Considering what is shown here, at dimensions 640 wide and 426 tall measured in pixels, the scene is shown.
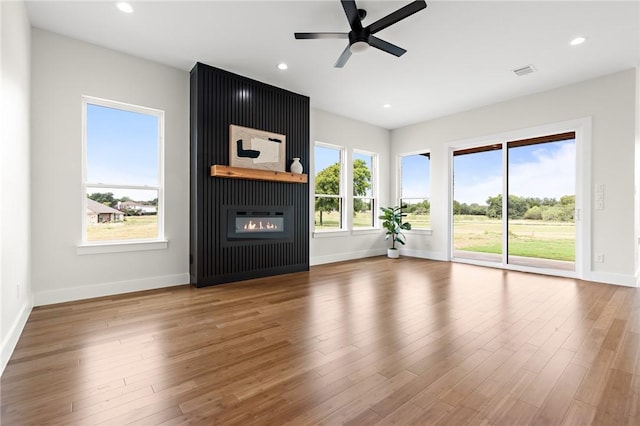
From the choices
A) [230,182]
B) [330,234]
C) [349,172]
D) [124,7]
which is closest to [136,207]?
[230,182]

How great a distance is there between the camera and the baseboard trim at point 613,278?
13.9 feet

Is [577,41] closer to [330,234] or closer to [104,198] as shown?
[330,234]

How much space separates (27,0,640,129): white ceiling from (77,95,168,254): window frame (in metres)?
0.69

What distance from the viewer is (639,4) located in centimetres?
289

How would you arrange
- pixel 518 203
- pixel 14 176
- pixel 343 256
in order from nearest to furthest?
pixel 14 176, pixel 518 203, pixel 343 256

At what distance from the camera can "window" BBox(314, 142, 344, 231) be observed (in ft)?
20.1

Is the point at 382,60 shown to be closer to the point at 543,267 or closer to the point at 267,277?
the point at 267,277

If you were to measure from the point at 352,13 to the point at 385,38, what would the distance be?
35.7 inches

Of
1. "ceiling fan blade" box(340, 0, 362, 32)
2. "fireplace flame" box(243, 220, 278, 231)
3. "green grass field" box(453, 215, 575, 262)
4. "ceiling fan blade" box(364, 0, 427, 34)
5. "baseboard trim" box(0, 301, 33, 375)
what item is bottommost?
"baseboard trim" box(0, 301, 33, 375)

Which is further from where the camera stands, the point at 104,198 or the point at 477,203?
the point at 477,203

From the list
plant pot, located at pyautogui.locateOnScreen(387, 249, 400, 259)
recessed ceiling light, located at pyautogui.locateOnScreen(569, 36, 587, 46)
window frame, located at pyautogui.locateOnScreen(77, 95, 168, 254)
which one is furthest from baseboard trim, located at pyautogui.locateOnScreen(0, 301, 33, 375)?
recessed ceiling light, located at pyautogui.locateOnScreen(569, 36, 587, 46)

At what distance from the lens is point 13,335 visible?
93.4 inches

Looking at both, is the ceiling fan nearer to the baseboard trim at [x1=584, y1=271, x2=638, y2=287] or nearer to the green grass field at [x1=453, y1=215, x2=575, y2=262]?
the green grass field at [x1=453, y1=215, x2=575, y2=262]

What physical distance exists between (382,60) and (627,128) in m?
3.67
